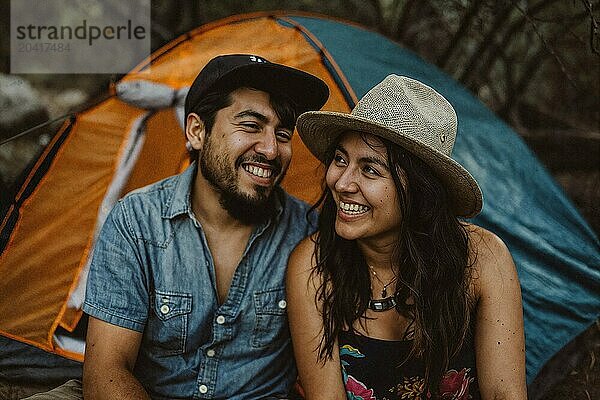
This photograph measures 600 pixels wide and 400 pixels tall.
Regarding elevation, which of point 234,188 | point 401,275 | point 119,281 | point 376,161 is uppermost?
point 376,161

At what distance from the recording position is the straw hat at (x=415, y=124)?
184cm

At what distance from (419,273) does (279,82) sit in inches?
26.5

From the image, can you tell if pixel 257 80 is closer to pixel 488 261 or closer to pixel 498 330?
pixel 488 261

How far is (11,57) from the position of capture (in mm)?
5027

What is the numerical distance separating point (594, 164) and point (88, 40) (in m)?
3.16

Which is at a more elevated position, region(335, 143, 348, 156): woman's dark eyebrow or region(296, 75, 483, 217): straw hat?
region(296, 75, 483, 217): straw hat

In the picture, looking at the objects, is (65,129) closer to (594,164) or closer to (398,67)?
(398,67)

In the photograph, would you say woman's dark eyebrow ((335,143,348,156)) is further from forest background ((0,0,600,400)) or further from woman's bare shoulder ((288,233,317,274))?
forest background ((0,0,600,400))

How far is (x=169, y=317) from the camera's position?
2074 millimetres

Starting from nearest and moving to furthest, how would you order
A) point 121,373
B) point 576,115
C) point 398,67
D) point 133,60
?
point 121,373 < point 398,67 < point 576,115 < point 133,60

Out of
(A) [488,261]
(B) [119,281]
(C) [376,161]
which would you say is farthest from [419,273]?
(B) [119,281]

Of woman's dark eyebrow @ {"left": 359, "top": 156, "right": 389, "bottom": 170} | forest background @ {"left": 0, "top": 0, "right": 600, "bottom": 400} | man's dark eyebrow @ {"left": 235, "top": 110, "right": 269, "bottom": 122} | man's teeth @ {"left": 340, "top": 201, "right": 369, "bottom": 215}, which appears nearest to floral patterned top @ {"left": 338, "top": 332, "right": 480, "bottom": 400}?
man's teeth @ {"left": 340, "top": 201, "right": 369, "bottom": 215}

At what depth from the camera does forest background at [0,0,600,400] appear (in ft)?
13.4

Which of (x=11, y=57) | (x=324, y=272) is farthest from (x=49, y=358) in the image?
(x=11, y=57)
